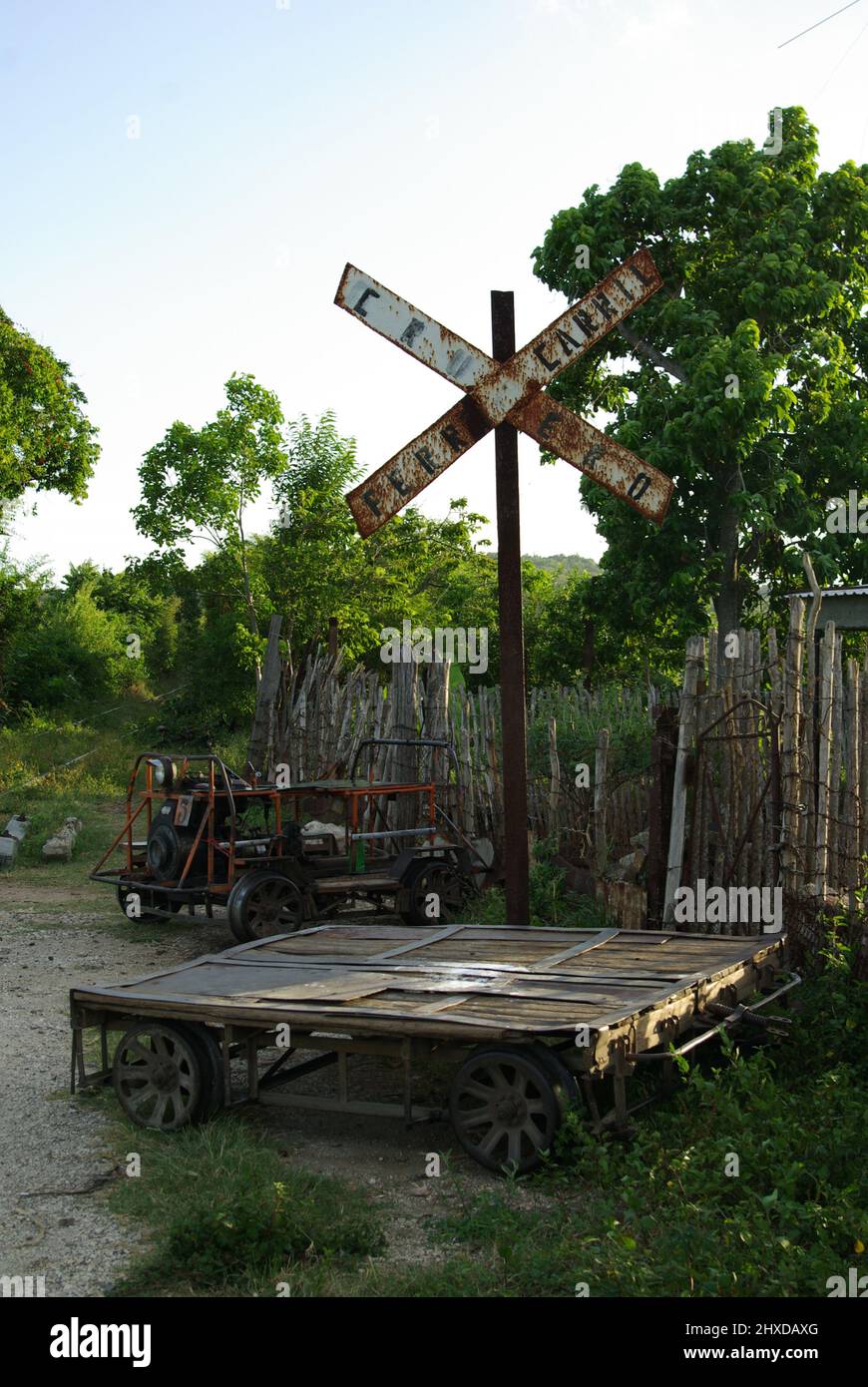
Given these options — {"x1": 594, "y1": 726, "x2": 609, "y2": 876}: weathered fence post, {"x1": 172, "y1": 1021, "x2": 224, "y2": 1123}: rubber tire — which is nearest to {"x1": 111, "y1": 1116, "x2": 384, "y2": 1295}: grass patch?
{"x1": 172, "y1": 1021, "x2": 224, "y2": 1123}: rubber tire

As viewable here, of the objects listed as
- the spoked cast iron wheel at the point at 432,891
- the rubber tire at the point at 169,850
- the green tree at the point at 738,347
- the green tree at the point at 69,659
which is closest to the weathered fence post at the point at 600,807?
the spoked cast iron wheel at the point at 432,891

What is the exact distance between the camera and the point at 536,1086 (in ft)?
16.0

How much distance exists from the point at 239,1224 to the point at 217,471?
52.5ft

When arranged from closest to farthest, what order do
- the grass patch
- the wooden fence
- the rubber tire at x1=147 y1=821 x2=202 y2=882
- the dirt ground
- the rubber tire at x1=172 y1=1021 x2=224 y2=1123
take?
the grass patch < the dirt ground < the rubber tire at x1=172 y1=1021 x2=224 y2=1123 < the wooden fence < the rubber tire at x1=147 y1=821 x2=202 y2=882

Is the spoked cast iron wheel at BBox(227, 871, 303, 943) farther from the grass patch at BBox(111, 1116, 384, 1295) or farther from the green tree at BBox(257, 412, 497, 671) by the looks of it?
the green tree at BBox(257, 412, 497, 671)

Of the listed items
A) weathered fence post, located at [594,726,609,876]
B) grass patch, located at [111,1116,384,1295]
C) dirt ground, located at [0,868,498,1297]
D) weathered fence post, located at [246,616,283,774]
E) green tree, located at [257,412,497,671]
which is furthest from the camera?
green tree, located at [257,412,497,671]

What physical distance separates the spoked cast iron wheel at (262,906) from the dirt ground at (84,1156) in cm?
104

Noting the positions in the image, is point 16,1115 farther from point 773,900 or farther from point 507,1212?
point 773,900

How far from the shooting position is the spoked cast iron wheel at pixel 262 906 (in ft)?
30.2

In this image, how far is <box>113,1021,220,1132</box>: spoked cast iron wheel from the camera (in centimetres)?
552

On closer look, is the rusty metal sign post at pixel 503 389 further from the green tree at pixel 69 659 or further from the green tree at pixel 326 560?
the green tree at pixel 69 659

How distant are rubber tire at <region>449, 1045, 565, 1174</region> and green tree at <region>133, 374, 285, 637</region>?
15027 mm

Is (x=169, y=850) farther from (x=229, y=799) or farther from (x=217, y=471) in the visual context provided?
(x=217, y=471)

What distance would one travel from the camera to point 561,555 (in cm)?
13112
